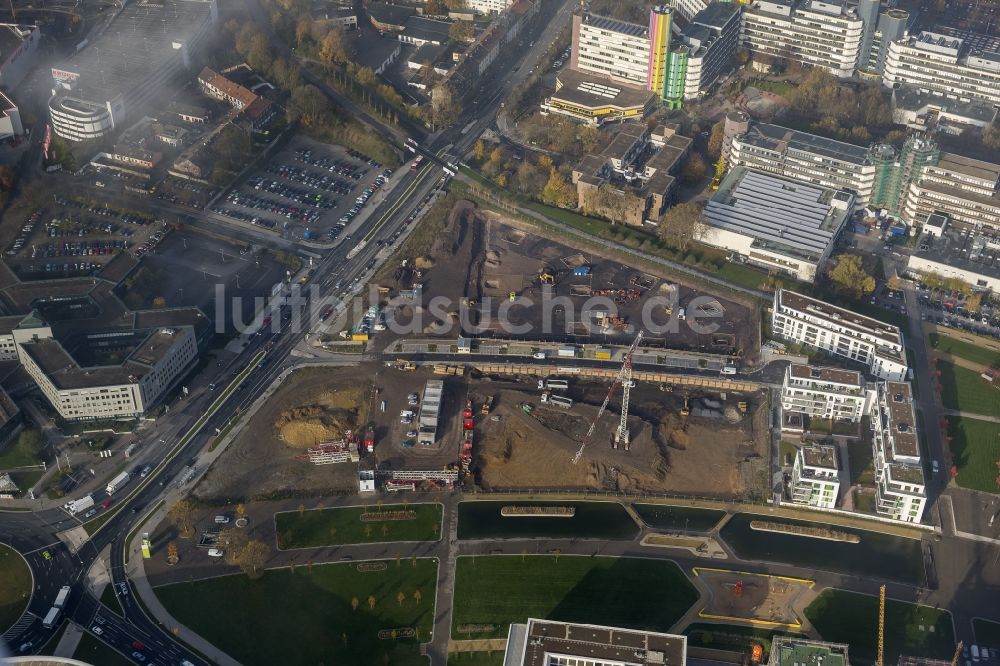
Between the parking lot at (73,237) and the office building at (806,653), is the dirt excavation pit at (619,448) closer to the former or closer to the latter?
the office building at (806,653)

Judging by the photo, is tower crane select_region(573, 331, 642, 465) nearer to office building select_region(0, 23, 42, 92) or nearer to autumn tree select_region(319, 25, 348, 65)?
autumn tree select_region(319, 25, 348, 65)

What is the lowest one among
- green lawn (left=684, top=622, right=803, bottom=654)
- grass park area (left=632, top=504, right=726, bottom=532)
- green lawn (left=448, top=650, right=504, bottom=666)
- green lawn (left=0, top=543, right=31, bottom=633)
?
green lawn (left=448, top=650, right=504, bottom=666)

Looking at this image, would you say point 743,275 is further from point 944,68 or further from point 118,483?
point 118,483

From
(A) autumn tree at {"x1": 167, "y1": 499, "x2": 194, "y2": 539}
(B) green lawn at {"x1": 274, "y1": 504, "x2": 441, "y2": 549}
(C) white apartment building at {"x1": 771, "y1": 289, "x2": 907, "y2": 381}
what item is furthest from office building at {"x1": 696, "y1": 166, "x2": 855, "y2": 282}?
(A) autumn tree at {"x1": 167, "y1": 499, "x2": 194, "y2": 539}

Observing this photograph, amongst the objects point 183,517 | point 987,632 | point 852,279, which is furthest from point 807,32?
point 183,517

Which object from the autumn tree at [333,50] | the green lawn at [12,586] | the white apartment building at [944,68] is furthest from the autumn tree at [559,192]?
the green lawn at [12,586]

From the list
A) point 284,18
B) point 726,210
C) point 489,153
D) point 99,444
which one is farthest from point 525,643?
point 284,18
